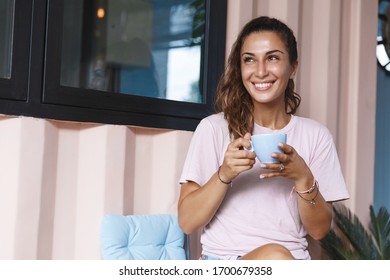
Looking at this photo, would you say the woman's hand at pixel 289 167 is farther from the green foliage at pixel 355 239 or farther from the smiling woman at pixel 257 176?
the green foliage at pixel 355 239

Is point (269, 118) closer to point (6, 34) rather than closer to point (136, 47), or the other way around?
point (136, 47)

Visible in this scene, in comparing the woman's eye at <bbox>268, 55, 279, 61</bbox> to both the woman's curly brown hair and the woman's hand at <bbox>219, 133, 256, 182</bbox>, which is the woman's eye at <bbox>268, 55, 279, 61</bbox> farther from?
the woman's hand at <bbox>219, 133, 256, 182</bbox>

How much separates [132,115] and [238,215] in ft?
1.79

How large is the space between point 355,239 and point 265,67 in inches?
46.4

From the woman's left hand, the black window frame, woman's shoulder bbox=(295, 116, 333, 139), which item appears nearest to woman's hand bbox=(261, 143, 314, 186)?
the woman's left hand

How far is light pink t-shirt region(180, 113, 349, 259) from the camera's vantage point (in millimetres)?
1687

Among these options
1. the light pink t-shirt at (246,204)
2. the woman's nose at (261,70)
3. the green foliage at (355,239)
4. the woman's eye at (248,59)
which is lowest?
the green foliage at (355,239)

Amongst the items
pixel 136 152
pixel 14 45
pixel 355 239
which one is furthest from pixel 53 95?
pixel 355 239

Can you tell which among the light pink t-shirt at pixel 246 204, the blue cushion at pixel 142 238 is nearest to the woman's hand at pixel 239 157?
the light pink t-shirt at pixel 246 204

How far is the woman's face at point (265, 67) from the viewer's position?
1725 millimetres

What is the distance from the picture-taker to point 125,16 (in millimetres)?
1986

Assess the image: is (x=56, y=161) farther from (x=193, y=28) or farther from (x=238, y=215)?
(x=193, y=28)

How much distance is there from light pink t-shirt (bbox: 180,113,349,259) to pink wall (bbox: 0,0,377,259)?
1.15 feet

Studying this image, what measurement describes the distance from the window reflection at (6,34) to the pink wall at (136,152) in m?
0.16
